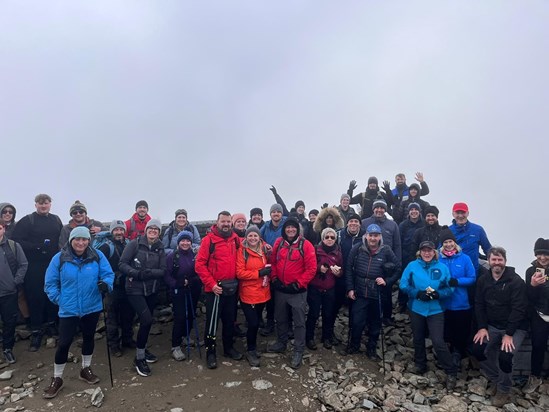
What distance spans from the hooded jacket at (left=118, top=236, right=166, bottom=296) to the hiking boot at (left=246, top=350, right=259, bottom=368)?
2.57 meters

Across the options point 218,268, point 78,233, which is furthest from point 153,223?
point 218,268

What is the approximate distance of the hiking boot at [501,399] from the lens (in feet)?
22.9

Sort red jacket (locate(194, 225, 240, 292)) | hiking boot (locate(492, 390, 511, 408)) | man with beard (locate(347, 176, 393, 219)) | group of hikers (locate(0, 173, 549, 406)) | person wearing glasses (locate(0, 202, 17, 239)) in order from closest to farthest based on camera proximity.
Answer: group of hikers (locate(0, 173, 549, 406)) → hiking boot (locate(492, 390, 511, 408)) → red jacket (locate(194, 225, 240, 292)) → person wearing glasses (locate(0, 202, 17, 239)) → man with beard (locate(347, 176, 393, 219))

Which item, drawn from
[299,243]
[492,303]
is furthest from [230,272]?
[492,303]

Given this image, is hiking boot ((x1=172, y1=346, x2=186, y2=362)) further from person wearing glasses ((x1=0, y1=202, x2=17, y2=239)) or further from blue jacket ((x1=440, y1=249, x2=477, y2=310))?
blue jacket ((x1=440, y1=249, x2=477, y2=310))

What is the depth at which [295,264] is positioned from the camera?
778cm

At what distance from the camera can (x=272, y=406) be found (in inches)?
262

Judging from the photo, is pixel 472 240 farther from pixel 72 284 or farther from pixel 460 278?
pixel 72 284

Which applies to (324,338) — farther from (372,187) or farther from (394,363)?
(372,187)

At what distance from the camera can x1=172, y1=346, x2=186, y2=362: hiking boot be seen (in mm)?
7996

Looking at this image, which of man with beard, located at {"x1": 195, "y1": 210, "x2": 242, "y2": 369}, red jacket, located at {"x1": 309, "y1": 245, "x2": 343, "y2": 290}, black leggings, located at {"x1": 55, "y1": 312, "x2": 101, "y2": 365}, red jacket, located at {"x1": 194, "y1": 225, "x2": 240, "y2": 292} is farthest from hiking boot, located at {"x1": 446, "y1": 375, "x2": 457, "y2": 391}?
black leggings, located at {"x1": 55, "y1": 312, "x2": 101, "y2": 365}

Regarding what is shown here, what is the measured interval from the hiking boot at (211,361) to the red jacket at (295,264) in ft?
7.34

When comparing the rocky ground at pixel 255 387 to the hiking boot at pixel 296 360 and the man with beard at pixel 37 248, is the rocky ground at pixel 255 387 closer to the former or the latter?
the hiking boot at pixel 296 360

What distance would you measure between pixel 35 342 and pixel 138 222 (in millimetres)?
3619
